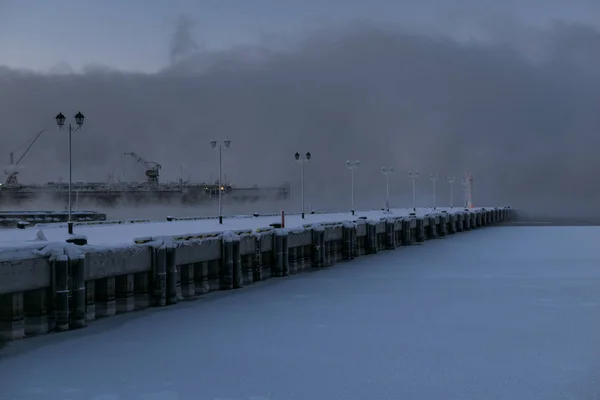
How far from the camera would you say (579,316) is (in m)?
24.5

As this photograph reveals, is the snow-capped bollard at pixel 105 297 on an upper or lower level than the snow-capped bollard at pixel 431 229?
lower

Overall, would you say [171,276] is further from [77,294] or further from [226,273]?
[77,294]

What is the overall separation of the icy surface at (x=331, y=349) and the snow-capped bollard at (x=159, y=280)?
60 centimetres

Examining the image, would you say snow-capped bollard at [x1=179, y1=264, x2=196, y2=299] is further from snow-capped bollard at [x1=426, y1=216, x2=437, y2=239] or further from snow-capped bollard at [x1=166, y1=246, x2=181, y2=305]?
snow-capped bollard at [x1=426, y1=216, x2=437, y2=239]

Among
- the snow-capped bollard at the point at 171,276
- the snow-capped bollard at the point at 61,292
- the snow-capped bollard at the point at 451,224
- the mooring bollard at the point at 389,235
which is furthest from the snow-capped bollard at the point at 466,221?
the snow-capped bollard at the point at 61,292

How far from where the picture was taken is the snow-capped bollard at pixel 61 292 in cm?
1987

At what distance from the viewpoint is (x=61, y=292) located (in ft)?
65.6

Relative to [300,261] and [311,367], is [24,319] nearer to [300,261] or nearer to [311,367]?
[311,367]

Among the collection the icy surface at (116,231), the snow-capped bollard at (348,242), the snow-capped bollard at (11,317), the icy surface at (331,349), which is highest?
the icy surface at (116,231)

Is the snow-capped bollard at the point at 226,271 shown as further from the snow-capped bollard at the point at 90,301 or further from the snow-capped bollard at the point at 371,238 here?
the snow-capped bollard at the point at 371,238

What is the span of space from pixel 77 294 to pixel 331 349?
764 centimetres

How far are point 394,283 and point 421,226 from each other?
1445 inches

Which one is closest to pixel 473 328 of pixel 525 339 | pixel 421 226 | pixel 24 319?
pixel 525 339

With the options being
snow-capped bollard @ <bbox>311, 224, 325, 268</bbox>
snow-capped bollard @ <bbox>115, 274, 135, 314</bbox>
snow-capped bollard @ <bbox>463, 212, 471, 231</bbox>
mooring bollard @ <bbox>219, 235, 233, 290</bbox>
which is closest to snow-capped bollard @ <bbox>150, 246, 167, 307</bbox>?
snow-capped bollard @ <bbox>115, 274, 135, 314</bbox>
